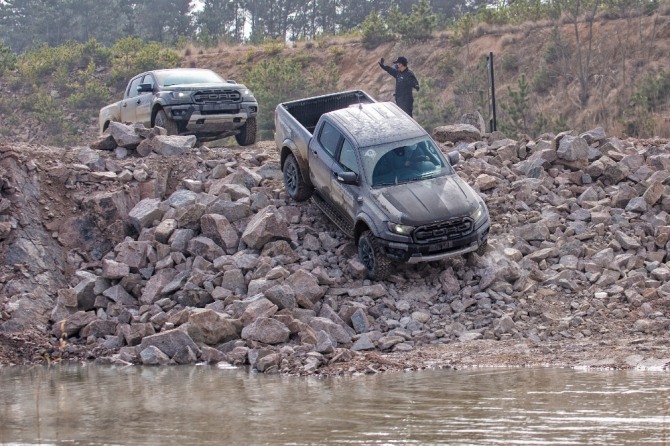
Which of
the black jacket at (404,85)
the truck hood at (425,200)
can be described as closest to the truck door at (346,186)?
the truck hood at (425,200)

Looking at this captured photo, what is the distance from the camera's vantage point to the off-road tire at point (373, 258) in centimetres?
1466

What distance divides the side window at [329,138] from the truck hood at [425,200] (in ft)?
4.22

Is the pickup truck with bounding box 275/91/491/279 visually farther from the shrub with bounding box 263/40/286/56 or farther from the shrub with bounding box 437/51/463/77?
the shrub with bounding box 263/40/286/56

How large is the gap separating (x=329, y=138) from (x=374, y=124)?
0.70 m

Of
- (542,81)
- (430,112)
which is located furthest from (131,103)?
(542,81)

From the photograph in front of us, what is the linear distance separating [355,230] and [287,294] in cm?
168

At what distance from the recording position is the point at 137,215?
16734mm

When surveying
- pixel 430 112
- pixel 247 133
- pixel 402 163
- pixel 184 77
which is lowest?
pixel 430 112

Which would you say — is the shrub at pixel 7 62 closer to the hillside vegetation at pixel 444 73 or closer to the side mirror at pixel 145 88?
the hillside vegetation at pixel 444 73

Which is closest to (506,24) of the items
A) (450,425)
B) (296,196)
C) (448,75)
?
(448,75)

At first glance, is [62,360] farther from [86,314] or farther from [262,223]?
[262,223]

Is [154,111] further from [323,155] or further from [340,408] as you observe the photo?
[340,408]

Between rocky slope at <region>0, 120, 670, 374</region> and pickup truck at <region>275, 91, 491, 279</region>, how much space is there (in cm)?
48

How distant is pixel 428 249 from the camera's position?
47.3ft
